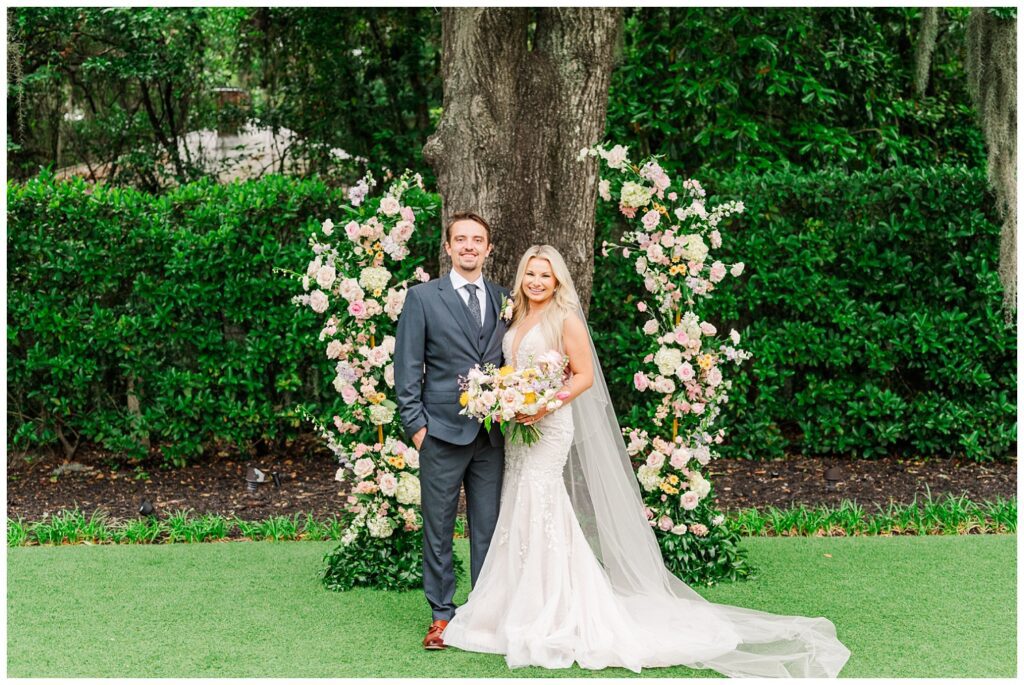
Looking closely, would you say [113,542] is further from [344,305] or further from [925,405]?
[925,405]

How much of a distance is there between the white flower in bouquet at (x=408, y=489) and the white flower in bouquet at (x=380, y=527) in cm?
14

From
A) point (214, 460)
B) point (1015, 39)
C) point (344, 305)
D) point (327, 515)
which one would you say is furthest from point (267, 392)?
point (1015, 39)

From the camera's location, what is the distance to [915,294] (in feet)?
23.5

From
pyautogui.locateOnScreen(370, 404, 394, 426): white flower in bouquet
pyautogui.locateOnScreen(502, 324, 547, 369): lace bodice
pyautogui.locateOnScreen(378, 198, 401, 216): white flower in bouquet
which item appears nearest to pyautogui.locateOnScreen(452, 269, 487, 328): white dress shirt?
pyautogui.locateOnScreen(502, 324, 547, 369): lace bodice

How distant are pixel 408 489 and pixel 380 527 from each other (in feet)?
0.77

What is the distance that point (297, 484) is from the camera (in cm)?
703

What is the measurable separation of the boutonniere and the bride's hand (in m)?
0.44

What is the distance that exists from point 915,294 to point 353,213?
4.26 metres

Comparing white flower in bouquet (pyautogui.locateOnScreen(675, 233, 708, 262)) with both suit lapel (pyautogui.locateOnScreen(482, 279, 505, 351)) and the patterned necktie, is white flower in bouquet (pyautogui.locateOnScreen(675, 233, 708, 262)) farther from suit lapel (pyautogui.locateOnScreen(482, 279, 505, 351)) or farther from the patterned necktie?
the patterned necktie

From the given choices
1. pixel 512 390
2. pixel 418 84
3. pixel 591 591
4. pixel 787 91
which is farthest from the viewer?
pixel 418 84

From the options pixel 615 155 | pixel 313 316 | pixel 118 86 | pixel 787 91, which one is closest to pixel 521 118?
pixel 615 155

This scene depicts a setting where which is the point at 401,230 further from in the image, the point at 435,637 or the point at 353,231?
the point at 435,637

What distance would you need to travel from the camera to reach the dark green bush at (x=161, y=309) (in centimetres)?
688

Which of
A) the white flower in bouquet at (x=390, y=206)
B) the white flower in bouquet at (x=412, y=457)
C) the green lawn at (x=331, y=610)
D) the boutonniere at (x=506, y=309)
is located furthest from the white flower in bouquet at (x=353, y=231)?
the green lawn at (x=331, y=610)
